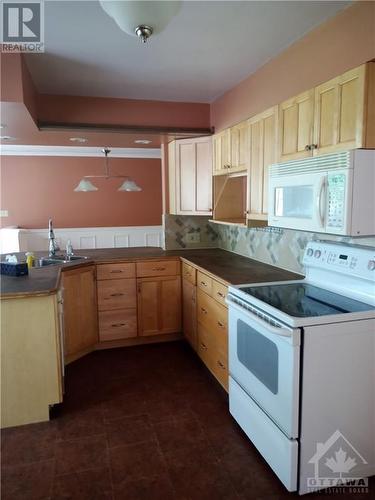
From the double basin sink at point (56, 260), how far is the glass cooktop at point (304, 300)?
6.56ft

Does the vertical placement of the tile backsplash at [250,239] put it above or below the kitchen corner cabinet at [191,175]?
below

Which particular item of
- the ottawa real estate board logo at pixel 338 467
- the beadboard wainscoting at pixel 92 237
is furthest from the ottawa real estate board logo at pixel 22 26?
the beadboard wainscoting at pixel 92 237

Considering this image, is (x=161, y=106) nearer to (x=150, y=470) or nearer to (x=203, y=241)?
(x=203, y=241)

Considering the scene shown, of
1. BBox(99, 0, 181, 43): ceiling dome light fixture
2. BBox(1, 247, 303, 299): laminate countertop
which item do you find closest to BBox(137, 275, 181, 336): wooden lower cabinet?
BBox(1, 247, 303, 299): laminate countertop

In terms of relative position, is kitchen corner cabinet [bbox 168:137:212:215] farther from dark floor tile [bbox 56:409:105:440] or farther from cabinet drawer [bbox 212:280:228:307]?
dark floor tile [bbox 56:409:105:440]

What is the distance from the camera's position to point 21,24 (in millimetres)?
1966

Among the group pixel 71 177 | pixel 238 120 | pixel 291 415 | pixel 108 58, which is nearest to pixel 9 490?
pixel 291 415

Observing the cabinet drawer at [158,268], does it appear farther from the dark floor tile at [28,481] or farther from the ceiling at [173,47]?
the dark floor tile at [28,481]

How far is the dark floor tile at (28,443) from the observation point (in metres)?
2.09

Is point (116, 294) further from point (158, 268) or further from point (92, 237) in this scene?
point (92, 237)

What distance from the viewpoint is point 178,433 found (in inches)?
90.1

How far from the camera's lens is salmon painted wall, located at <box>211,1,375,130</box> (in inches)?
67.8

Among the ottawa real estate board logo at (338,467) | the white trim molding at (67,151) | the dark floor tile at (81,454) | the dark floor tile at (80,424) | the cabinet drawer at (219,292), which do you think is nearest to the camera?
the ottawa real estate board logo at (338,467)

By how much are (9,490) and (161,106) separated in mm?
3139
